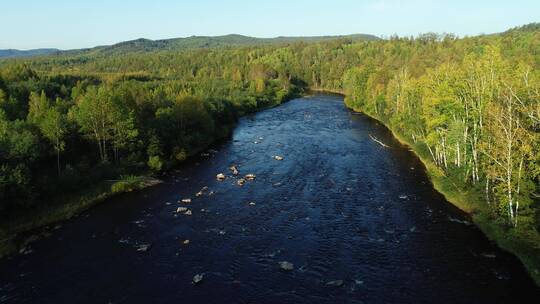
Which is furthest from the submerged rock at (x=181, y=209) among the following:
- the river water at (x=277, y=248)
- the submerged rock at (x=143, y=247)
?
the submerged rock at (x=143, y=247)

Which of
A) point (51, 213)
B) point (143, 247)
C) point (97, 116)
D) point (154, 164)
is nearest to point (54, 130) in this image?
point (97, 116)

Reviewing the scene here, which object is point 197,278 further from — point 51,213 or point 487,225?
point 487,225

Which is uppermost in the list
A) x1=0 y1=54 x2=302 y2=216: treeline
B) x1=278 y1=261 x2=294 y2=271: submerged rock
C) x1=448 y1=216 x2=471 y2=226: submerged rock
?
x1=0 y1=54 x2=302 y2=216: treeline

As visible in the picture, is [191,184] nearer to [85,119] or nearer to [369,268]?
[85,119]

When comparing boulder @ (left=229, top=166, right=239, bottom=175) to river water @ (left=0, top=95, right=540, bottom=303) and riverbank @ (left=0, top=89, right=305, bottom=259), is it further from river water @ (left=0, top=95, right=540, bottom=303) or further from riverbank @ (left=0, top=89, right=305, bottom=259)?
riverbank @ (left=0, top=89, right=305, bottom=259)

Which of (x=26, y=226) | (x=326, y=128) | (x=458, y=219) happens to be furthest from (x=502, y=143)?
(x=326, y=128)

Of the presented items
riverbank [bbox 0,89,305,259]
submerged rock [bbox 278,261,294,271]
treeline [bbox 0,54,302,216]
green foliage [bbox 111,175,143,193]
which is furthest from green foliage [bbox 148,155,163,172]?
submerged rock [bbox 278,261,294,271]
